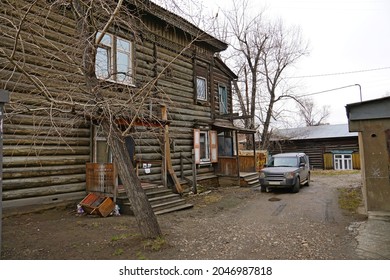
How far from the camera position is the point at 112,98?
5.44 m

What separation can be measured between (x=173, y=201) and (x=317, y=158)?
73.4 ft

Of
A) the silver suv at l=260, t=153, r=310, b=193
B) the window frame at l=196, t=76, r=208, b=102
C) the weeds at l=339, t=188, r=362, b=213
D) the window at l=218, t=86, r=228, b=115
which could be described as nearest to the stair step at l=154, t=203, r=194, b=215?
the silver suv at l=260, t=153, r=310, b=193

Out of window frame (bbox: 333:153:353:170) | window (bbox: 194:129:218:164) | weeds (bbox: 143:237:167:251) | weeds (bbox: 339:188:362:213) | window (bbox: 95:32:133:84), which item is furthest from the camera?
window frame (bbox: 333:153:353:170)

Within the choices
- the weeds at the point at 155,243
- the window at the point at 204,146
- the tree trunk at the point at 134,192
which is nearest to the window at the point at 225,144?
the window at the point at 204,146

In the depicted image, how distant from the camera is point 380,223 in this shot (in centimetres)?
666

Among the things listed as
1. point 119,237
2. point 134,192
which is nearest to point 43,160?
point 119,237

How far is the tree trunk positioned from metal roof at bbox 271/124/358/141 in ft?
81.1

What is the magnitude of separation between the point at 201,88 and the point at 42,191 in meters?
9.49

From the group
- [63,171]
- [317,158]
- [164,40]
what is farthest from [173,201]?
[317,158]

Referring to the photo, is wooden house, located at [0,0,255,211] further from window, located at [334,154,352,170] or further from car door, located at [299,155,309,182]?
window, located at [334,154,352,170]

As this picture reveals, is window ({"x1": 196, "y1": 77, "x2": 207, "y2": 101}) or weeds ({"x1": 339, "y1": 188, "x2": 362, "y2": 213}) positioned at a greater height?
window ({"x1": 196, "y1": 77, "x2": 207, "y2": 101})

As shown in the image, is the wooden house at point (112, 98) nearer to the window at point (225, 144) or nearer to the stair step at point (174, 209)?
the window at point (225, 144)

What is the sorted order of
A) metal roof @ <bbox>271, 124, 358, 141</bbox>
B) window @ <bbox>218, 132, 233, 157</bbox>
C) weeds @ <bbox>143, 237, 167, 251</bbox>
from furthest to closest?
metal roof @ <bbox>271, 124, 358, 141</bbox>
window @ <bbox>218, 132, 233, 157</bbox>
weeds @ <bbox>143, 237, 167, 251</bbox>

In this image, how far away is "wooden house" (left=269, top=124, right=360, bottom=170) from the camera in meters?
25.4
